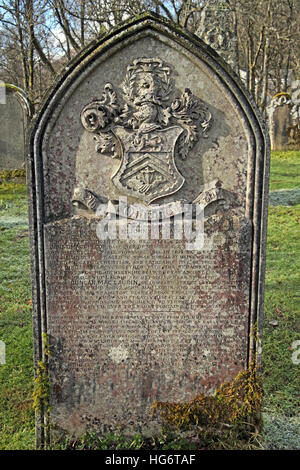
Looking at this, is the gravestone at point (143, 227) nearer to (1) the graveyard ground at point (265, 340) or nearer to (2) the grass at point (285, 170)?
(1) the graveyard ground at point (265, 340)

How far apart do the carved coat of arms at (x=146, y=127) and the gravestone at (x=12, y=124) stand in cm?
820

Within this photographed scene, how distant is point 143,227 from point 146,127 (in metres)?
0.70

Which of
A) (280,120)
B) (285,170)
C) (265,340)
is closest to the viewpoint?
(265,340)

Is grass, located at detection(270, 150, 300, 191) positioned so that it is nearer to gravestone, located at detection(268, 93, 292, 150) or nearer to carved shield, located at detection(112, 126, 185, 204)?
gravestone, located at detection(268, 93, 292, 150)

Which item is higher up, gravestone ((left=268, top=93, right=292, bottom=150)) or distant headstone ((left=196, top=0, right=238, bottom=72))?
gravestone ((left=268, top=93, right=292, bottom=150))

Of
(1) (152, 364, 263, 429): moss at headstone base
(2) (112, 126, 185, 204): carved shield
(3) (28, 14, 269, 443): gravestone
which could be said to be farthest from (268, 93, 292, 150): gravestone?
(1) (152, 364, 263, 429): moss at headstone base

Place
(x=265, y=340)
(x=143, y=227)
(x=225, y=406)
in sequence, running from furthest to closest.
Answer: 1. (x=265, y=340)
2. (x=225, y=406)
3. (x=143, y=227)

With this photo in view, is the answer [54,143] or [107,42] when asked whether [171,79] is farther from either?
[54,143]

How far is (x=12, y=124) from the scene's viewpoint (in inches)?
427

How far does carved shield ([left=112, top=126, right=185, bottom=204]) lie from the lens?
306cm

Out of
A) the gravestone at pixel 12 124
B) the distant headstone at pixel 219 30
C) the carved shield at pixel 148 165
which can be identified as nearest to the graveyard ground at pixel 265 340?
the carved shield at pixel 148 165

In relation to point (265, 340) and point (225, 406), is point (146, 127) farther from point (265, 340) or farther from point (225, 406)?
point (265, 340)

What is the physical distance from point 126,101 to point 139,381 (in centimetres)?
206

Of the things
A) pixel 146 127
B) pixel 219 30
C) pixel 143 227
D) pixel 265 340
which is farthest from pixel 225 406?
pixel 219 30
